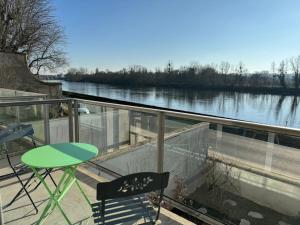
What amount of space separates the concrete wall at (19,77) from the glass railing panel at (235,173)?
13.3 metres

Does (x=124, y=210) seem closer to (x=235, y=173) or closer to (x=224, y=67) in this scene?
(x=235, y=173)

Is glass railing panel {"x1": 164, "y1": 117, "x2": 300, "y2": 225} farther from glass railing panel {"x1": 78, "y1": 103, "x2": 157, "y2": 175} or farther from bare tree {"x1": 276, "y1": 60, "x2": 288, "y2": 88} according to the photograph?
bare tree {"x1": 276, "y1": 60, "x2": 288, "y2": 88}

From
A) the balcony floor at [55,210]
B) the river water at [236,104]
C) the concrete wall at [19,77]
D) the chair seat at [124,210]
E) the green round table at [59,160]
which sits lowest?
the river water at [236,104]

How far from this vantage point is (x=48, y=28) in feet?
67.2

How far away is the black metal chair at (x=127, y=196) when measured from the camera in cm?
143

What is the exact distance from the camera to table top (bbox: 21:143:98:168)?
79.3 inches

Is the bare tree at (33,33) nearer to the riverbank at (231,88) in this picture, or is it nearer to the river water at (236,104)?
the river water at (236,104)

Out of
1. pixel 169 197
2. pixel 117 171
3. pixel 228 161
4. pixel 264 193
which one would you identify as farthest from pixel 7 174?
pixel 264 193

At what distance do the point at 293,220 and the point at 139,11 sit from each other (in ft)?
Answer: 55.5

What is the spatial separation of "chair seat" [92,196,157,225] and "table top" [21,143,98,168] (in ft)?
1.61

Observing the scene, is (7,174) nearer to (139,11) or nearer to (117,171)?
(117,171)

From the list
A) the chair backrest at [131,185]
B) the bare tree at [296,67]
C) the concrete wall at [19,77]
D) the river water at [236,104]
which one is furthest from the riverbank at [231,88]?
the chair backrest at [131,185]

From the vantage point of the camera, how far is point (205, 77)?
153 ft

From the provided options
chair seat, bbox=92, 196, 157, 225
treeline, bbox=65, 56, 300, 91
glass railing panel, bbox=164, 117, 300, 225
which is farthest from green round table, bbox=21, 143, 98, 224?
treeline, bbox=65, 56, 300, 91
